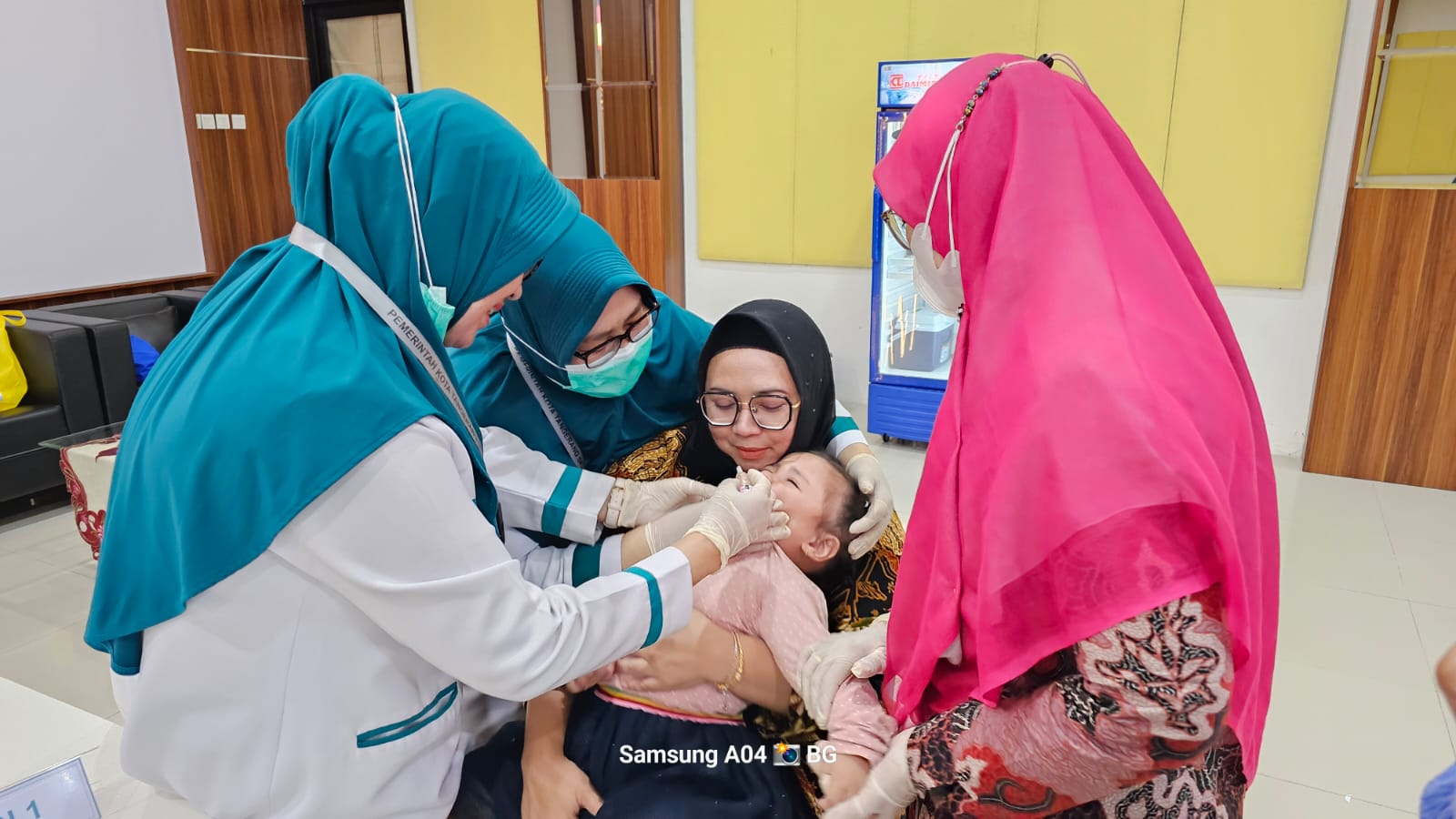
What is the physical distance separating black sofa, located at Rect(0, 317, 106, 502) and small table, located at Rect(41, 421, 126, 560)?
2.36 ft

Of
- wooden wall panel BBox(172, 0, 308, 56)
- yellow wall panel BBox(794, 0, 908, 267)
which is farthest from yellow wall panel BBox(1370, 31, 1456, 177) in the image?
wooden wall panel BBox(172, 0, 308, 56)

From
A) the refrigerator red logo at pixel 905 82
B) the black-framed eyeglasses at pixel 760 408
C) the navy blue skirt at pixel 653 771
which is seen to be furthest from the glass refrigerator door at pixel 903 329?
the navy blue skirt at pixel 653 771

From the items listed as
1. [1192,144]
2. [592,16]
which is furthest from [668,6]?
[1192,144]

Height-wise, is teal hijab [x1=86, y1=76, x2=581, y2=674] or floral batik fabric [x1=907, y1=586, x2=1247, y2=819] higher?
teal hijab [x1=86, y1=76, x2=581, y2=674]

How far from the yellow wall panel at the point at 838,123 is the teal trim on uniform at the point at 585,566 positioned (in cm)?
346

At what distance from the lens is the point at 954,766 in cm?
92

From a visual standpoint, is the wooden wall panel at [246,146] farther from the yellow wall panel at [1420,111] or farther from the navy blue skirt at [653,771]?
the yellow wall panel at [1420,111]

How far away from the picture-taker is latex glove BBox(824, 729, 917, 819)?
1005 mm

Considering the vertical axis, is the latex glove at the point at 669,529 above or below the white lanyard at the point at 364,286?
below

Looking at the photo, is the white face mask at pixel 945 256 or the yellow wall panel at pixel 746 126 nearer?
the white face mask at pixel 945 256

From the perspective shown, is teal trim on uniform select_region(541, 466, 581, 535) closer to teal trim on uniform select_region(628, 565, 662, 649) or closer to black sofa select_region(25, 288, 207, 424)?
teal trim on uniform select_region(628, 565, 662, 649)

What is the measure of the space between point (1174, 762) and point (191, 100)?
692 centimetres

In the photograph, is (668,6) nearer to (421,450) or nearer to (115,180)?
(115,180)

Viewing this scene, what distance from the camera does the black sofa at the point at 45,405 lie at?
12.0 ft
